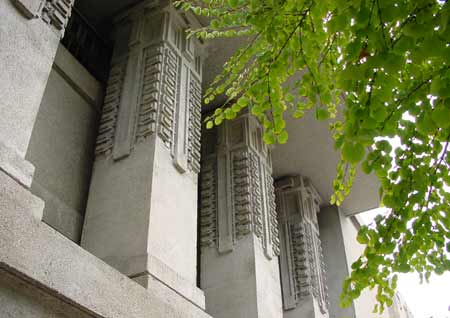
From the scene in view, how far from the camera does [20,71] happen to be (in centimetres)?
424

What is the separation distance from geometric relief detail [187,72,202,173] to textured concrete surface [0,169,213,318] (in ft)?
7.53

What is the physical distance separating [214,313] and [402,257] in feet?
13.4

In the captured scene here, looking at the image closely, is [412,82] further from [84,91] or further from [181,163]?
[84,91]

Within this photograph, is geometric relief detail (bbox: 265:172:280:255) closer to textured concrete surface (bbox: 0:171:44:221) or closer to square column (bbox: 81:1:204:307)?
square column (bbox: 81:1:204:307)

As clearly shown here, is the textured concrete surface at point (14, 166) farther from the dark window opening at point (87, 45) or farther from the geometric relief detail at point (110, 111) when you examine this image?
the dark window opening at point (87, 45)

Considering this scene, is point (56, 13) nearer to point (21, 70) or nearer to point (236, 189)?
point (21, 70)

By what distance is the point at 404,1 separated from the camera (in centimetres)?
237

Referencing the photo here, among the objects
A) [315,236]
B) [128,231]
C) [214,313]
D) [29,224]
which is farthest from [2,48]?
[315,236]

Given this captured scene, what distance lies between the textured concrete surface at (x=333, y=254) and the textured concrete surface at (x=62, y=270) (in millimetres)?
7151

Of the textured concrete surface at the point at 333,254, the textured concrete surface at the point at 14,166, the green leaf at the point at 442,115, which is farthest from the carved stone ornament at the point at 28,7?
the textured concrete surface at the point at 333,254

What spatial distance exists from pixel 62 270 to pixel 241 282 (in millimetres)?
3656

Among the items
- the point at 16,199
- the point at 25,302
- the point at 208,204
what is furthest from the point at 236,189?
the point at 25,302

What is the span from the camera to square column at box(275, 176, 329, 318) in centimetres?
918

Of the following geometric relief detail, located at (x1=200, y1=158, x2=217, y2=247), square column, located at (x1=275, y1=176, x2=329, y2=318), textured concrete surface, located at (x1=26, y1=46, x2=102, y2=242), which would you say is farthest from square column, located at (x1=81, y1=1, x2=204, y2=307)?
square column, located at (x1=275, y1=176, x2=329, y2=318)
